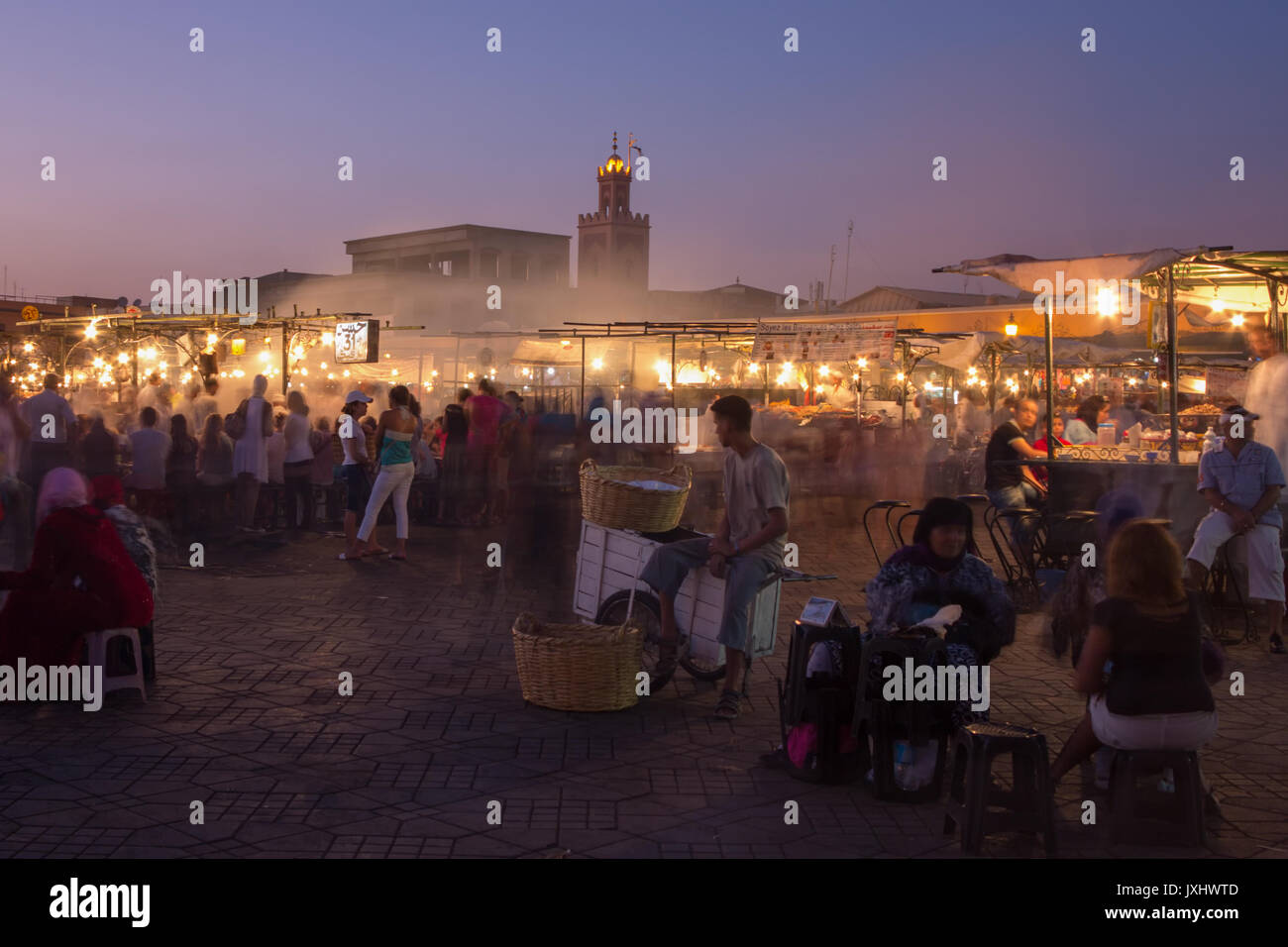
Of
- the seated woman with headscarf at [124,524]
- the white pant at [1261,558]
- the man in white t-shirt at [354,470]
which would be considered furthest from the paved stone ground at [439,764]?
the man in white t-shirt at [354,470]

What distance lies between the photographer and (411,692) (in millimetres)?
7102

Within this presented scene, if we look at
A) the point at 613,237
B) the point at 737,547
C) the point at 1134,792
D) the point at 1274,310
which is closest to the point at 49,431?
the point at 737,547

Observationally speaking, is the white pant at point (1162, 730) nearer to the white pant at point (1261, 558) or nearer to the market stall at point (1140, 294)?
the white pant at point (1261, 558)

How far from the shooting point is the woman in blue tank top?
1274 centimetres

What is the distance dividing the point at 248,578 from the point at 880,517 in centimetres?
1069

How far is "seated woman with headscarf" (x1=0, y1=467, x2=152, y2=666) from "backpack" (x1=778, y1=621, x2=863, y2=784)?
382cm

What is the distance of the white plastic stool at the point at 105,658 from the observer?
6.68m

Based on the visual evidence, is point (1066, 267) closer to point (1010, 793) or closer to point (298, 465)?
point (1010, 793)

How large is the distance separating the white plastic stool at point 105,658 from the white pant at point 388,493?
19.5 feet

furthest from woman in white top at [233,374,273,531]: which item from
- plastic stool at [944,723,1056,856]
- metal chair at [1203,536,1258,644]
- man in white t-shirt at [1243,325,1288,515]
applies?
plastic stool at [944,723,1056,856]

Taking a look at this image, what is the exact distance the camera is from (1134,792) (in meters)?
4.77

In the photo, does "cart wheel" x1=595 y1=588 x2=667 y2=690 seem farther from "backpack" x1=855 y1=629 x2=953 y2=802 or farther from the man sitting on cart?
"backpack" x1=855 y1=629 x2=953 y2=802

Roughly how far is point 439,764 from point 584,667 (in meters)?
1.15
